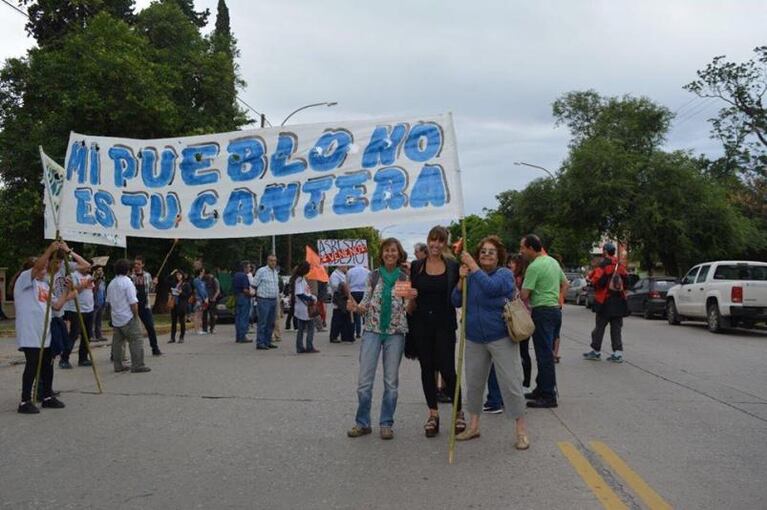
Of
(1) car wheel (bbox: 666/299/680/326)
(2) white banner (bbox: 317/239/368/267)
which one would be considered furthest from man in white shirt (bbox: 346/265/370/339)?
(1) car wheel (bbox: 666/299/680/326)

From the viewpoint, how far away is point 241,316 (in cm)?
1534

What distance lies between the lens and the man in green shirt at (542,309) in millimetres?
7602

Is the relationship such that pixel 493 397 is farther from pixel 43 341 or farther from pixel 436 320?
pixel 43 341

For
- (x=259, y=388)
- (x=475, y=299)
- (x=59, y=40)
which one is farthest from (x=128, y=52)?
(x=475, y=299)

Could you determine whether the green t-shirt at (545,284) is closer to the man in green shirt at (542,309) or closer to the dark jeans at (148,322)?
the man in green shirt at (542,309)

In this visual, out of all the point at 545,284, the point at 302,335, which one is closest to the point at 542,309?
the point at 545,284

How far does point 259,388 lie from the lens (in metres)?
9.06

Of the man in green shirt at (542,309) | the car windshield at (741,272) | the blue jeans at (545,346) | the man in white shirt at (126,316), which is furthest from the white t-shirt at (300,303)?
the car windshield at (741,272)

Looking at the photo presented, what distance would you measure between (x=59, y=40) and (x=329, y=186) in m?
Answer: 25.3

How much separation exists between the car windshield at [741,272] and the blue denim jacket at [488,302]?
15.1m

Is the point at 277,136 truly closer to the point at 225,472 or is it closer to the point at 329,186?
the point at 329,186

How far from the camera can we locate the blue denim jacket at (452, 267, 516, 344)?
5945mm

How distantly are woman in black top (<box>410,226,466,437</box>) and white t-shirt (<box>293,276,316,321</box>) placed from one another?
7.01 meters

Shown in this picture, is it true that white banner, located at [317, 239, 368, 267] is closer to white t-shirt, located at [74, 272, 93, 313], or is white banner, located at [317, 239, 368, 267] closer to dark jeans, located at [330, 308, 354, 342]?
dark jeans, located at [330, 308, 354, 342]
